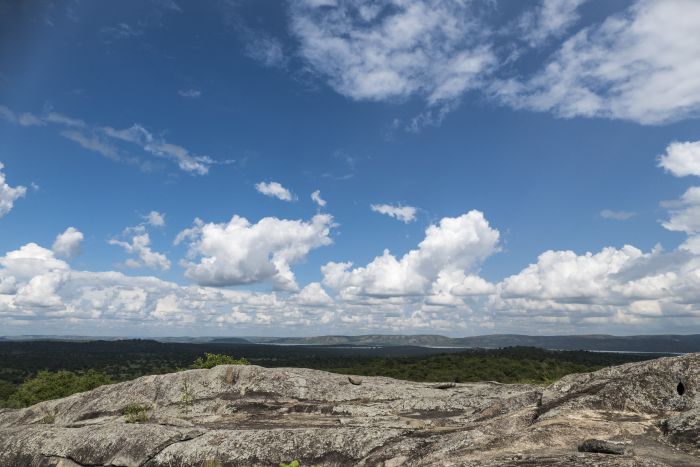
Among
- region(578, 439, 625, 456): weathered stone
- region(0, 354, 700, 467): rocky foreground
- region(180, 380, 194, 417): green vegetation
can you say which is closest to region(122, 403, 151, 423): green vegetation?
region(0, 354, 700, 467): rocky foreground

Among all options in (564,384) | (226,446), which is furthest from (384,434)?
(564,384)

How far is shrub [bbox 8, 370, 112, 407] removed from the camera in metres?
63.2

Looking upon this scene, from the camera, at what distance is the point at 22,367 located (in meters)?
169

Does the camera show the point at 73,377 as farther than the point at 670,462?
Yes

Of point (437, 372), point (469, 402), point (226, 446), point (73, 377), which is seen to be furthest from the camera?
point (437, 372)

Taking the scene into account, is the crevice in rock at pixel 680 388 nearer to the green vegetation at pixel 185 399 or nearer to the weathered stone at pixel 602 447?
the weathered stone at pixel 602 447

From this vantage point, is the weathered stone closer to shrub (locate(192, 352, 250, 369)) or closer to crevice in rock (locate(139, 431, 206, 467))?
crevice in rock (locate(139, 431, 206, 467))

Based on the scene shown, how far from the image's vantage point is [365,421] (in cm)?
1923

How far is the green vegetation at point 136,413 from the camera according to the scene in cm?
2208

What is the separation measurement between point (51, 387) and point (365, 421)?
63.9m

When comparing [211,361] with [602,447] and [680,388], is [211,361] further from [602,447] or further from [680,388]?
[602,447]

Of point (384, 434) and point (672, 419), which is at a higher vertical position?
point (672, 419)

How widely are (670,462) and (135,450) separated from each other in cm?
1639

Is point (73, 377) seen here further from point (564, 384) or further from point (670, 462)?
point (670, 462)
